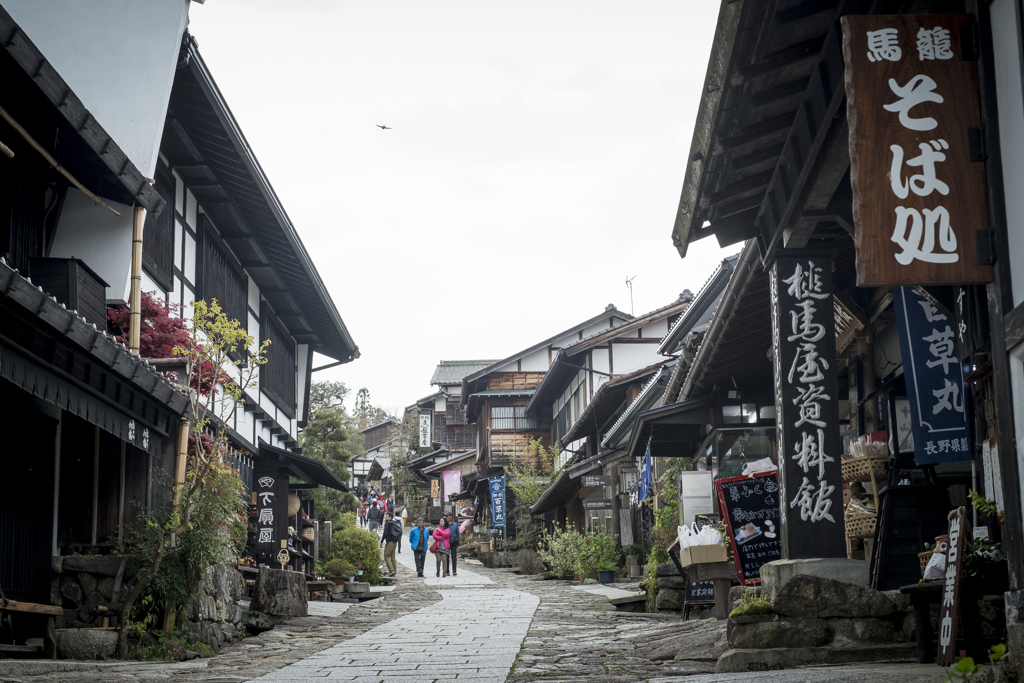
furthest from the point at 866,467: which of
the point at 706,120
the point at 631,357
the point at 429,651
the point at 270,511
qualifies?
the point at 631,357

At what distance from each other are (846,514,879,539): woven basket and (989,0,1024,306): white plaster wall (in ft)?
17.4

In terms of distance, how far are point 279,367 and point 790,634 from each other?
1742 centimetres

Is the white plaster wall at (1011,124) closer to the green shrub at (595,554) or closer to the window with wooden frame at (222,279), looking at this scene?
the window with wooden frame at (222,279)

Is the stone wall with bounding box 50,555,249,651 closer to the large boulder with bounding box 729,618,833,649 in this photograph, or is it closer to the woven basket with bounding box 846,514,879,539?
the large boulder with bounding box 729,618,833,649

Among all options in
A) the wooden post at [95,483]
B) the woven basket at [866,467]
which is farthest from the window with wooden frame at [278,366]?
the woven basket at [866,467]

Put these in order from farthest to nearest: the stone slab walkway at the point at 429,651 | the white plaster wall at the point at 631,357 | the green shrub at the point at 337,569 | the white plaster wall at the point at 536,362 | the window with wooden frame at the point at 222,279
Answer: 1. the white plaster wall at the point at 536,362
2. the white plaster wall at the point at 631,357
3. the green shrub at the point at 337,569
4. the window with wooden frame at the point at 222,279
5. the stone slab walkway at the point at 429,651

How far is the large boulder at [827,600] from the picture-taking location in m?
7.97

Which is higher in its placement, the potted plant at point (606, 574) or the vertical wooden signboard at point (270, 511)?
the vertical wooden signboard at point (270, 511)

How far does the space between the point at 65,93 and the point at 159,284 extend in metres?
4.48

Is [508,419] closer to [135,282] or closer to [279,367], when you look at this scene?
[279,367]

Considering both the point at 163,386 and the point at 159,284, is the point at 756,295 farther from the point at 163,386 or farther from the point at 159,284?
the point at 159,284

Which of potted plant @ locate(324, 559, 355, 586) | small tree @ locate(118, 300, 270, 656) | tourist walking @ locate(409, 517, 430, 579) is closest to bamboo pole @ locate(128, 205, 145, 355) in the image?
small tree @ locate(118, 300, 270, 656)

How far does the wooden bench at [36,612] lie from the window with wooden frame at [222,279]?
7050 mm

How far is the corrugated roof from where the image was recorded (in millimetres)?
67188
